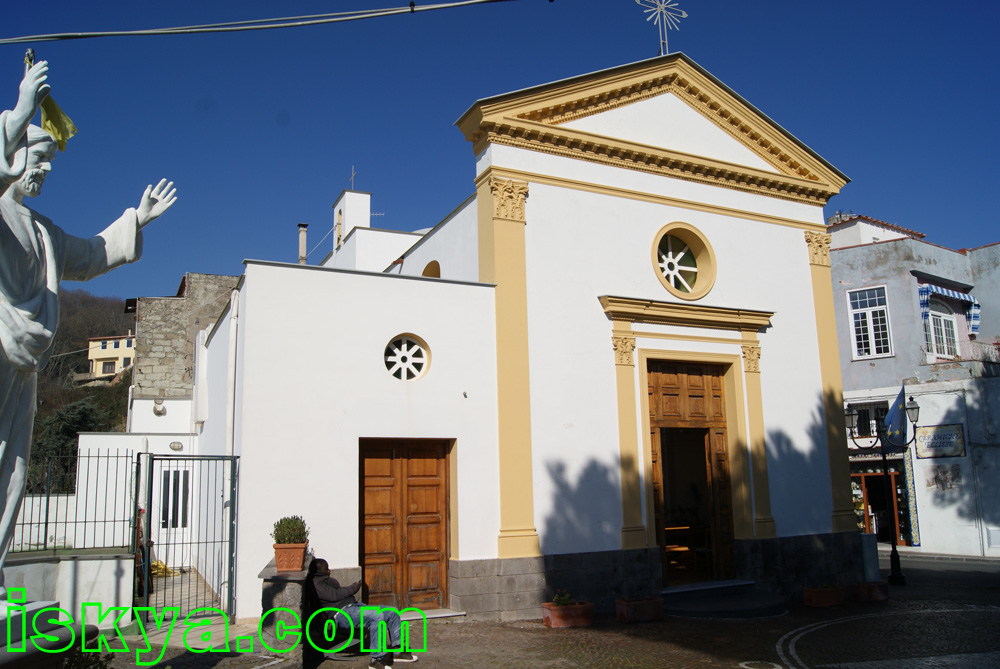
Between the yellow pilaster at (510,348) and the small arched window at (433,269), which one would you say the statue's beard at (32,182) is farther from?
the small arched window at (433,269)

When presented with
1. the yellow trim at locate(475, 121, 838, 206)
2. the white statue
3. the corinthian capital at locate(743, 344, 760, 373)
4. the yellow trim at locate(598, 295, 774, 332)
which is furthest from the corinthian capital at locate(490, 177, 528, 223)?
the white statue

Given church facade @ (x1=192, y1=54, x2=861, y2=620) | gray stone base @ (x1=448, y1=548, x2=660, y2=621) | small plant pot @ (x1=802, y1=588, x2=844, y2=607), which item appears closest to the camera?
church facade @ (x1=192, y1=54, x2=861, y2=620)

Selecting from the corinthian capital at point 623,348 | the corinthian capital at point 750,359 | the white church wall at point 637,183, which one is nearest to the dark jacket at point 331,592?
the corinthian capital at point 623,348

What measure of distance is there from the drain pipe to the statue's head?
20.7 feet

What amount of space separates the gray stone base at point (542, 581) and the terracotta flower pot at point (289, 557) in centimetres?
293

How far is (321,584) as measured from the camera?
28.4ft

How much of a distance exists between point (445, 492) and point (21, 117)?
28.0ft

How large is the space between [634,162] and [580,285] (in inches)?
→ 113

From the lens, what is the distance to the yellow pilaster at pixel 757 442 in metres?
14.5

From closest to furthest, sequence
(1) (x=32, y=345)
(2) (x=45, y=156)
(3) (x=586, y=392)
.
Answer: (1) (x=32, y=345) < (2) (x=45, y=156) < (3) (x=586, y=392)

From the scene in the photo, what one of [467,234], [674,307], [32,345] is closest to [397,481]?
[467,234]

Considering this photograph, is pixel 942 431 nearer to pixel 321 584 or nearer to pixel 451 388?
pixel 451 388

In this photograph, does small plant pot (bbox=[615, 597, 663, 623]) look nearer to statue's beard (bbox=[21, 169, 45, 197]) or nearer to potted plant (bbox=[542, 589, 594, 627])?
potted plant (bbox=[542, 589, 594, 627])

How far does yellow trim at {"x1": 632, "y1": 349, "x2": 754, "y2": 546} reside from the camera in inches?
543
